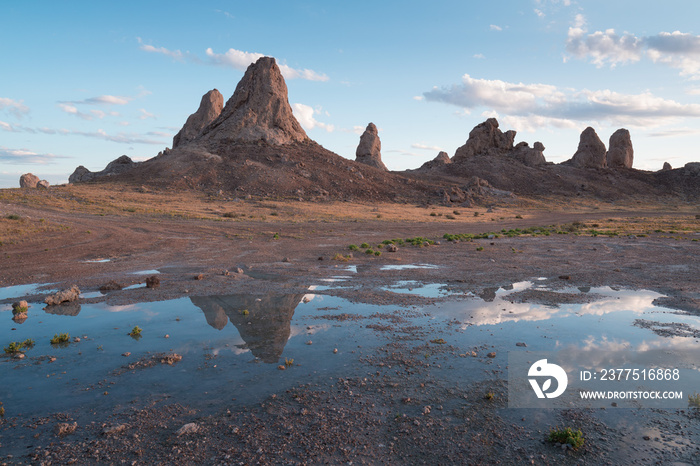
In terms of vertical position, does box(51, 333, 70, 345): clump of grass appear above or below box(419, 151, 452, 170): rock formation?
below

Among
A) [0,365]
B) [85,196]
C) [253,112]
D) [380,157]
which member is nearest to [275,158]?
[253,112]

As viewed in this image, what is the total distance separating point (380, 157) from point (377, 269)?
92052 mm

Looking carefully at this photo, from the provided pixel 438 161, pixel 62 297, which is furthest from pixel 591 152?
pixel 62 297

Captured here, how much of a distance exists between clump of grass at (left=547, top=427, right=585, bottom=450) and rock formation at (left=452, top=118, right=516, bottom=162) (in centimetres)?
11506

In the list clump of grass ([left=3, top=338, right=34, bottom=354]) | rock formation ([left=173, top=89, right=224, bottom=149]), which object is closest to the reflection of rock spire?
clump of grass ([left=3, top=338, right=34, bottom=354])

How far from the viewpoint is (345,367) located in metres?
8.98

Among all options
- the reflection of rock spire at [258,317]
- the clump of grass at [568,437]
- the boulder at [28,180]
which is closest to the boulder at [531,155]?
the boulder at [28,180]

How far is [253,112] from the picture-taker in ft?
259

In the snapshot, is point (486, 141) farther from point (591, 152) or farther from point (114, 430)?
point (114, 430)

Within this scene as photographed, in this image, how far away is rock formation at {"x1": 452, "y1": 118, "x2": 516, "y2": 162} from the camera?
11588 centimetres

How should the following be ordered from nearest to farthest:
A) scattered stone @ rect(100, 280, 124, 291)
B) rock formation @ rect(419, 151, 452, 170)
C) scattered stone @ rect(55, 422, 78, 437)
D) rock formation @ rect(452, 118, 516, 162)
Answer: scattered stone @ rect(55, 422, 78, 437) → scattered stone @ rect(100, 280, 124, 291) → rock formation @ rect(452, 118, 516, 162) → rock formation @ rect(419, 151, 452, 170)

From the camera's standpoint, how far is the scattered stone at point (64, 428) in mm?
6543

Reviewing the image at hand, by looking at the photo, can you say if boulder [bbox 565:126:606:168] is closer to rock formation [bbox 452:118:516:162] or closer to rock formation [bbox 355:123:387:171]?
rock formation [bbox 452:118:516:162]

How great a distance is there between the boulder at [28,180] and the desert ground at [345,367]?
50.2 meters
